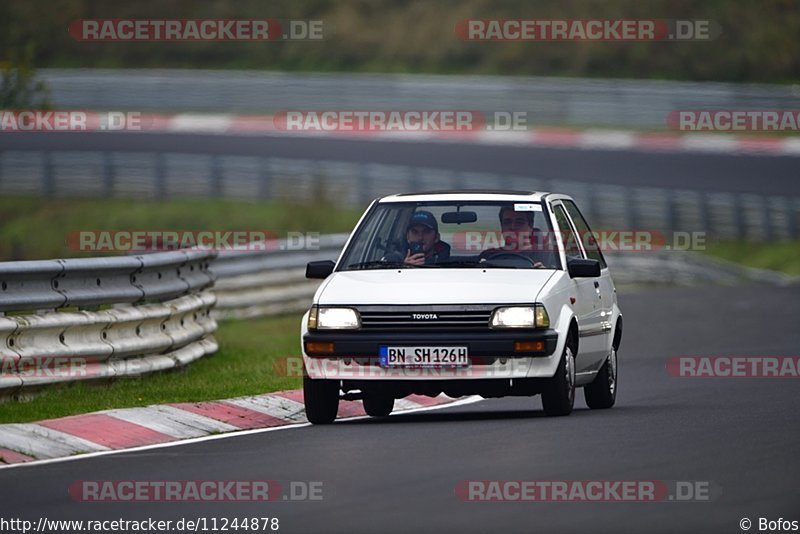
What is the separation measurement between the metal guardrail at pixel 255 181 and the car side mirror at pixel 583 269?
2096 cm

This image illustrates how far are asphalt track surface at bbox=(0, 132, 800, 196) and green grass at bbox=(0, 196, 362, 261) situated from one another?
4150 mm

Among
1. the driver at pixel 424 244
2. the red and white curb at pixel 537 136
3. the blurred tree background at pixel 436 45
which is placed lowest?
the driver at pixel 424 244

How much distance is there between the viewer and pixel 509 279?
12.1m

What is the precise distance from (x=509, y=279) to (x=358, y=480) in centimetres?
324

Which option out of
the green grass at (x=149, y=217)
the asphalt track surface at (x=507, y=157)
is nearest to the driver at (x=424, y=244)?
the green grass at (x=149, y=217)

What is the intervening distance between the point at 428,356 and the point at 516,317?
62 cm

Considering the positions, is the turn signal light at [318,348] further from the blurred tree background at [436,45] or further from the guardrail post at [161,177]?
the blurred tree background at [436,45]

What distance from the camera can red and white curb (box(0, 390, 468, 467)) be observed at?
10.7 m

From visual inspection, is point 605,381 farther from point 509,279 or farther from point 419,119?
point 419,119

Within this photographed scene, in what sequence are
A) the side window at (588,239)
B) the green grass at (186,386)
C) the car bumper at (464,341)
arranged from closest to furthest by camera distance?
the car bumper at (464,341)
the green grass at (186,386)
the side window at (588,239)

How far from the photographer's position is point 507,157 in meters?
39.1

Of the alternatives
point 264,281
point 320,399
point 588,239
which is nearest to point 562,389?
point 320,399

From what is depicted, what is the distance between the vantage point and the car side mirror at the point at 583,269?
12.5 meters

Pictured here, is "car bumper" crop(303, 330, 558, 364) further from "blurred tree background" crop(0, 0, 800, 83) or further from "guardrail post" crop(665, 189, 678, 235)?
"blurred tree background" crop(0, 0, 800, 83)
